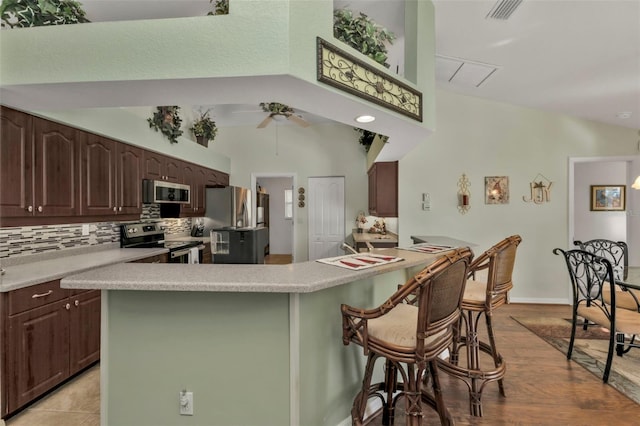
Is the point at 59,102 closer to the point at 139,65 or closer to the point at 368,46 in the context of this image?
the point at 139,65

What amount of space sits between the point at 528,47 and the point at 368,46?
219cm

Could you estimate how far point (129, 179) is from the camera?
11.2 ft

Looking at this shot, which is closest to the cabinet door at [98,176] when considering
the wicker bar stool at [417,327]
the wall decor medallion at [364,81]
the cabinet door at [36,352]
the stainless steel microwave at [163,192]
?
the stainless steel microwave at [163,192]

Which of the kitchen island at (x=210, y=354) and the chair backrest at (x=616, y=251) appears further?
the chair backrest at (x=616, y=251)

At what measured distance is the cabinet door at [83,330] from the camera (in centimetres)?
238

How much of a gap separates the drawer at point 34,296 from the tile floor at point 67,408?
2.29ft

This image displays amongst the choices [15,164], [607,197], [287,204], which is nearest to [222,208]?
→ [15,164]

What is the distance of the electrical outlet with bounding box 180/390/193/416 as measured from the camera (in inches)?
65.4

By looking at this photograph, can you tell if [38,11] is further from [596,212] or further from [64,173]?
[596,212]

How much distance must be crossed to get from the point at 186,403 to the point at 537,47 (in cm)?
420

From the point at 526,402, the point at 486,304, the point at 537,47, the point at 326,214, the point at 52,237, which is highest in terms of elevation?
the point at 537,47

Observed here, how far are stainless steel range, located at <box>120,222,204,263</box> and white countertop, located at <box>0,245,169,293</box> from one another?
303 millimetres

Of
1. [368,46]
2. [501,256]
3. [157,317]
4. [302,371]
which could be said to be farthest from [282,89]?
[501,256]

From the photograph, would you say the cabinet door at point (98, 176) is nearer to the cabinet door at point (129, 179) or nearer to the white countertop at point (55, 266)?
the cabinet door at point (129, 179)
